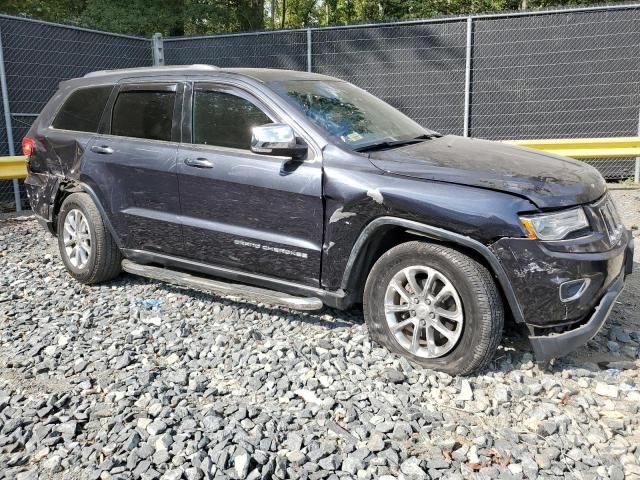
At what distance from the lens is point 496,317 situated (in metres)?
3.30

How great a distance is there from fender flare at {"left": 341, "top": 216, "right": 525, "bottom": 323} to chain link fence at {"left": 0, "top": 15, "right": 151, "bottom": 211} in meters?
6.73

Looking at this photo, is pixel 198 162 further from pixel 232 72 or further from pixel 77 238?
pixel 77 238

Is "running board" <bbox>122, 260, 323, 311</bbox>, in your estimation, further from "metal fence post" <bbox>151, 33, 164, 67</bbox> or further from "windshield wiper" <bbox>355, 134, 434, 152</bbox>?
"metal fence post" <bbox>151, 33, 164, 67</bbox>

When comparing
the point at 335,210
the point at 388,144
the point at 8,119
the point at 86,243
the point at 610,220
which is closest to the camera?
the point at 610,220

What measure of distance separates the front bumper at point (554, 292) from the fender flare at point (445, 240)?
32 mm

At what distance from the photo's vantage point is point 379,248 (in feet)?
12.4

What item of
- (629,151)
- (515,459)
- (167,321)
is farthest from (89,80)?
(629,151)

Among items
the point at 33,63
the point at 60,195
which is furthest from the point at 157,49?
the point at 60,195

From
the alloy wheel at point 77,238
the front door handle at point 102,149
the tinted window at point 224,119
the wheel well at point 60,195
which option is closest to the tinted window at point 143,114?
→ the front door handle at point 102,149

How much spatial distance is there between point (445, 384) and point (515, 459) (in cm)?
73

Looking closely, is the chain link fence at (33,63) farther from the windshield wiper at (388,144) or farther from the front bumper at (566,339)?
the front bumper at (566,339)

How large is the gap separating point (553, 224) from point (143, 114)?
3299 millimetres

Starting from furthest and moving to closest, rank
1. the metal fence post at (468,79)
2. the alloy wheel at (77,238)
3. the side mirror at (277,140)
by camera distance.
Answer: the metal fence post at (468,79) → the alloy wheel at (77,238) → the side mirror at (277,140)

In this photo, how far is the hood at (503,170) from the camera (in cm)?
325
